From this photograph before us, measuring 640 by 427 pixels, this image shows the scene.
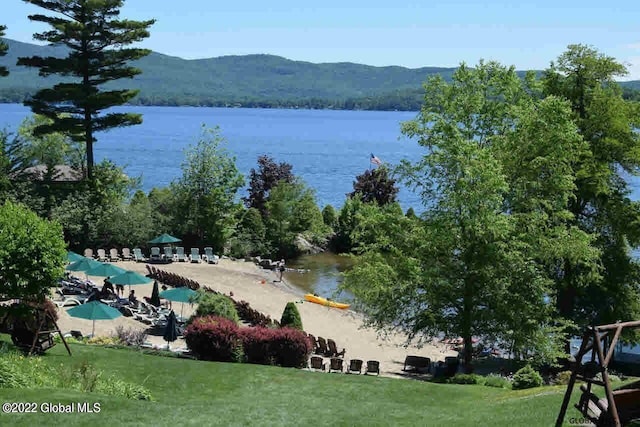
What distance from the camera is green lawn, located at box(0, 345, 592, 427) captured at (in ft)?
48.2

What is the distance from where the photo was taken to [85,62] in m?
50.0

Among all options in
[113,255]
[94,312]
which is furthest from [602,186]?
[113,255]

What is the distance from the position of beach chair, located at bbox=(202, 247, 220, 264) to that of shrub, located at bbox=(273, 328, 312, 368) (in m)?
23.5

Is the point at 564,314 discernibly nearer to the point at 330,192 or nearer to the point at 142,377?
the point at 142,377

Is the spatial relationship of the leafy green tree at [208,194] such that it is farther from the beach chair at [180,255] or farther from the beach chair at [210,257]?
the beach chair at [180,255]

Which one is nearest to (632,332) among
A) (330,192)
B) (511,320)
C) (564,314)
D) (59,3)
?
(564,314)

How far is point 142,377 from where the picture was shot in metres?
19.4

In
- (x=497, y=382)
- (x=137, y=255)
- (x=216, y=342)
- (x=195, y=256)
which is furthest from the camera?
(x=195, y=256)

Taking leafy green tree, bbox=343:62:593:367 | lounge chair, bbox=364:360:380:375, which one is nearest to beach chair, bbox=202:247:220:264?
leafy green tree, bbox=343:62:593:367

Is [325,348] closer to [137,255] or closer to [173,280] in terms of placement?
[173,280]

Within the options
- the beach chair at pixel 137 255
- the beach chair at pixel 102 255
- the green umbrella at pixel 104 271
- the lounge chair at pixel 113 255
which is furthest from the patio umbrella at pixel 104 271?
the beach chair at pixel 137 255

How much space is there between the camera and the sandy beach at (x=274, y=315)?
2866 cm

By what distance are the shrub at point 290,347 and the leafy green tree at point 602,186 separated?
11.5 m

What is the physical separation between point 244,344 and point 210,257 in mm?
24005
